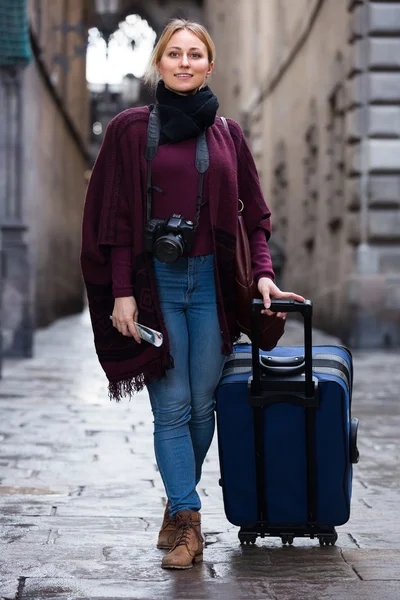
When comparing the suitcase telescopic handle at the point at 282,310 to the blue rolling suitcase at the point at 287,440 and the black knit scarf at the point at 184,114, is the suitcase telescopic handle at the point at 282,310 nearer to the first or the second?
the blue rolling suitcase at the point at 287,440

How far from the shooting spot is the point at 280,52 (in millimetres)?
24391

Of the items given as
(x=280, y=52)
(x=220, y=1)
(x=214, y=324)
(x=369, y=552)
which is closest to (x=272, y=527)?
(x=369, y=552)

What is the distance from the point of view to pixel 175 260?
386cm

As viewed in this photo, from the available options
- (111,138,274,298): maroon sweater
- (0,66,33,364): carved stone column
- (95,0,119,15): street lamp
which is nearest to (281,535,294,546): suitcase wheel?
(111,138,274,298): maroon sweater

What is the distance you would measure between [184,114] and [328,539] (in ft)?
4.92

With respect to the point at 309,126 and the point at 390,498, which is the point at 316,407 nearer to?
the point at 390,498

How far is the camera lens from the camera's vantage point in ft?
12.5

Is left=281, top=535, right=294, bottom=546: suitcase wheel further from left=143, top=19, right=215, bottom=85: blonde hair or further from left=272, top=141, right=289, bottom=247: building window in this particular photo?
left=272, top=141, right=289, bottom=247: building window

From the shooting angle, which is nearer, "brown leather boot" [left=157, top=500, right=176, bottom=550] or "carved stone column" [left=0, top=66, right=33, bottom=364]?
"brown leather boot" [left=157, top=500, right=176, bottom=550]

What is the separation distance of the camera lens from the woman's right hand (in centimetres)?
18

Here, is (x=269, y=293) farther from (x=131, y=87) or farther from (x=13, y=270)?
(x=131, y=87)

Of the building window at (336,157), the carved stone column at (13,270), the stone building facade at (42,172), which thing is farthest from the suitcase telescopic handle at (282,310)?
the building window at (336,157)

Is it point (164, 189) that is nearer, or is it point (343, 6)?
point (164, 189)

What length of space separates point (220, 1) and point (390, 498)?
35.4m
